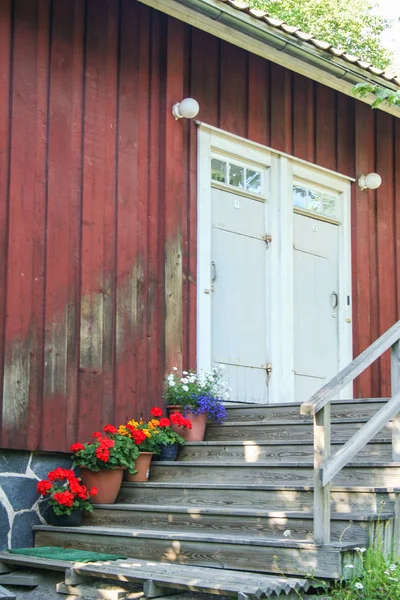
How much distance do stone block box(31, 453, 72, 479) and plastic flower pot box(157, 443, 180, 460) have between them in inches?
25.4

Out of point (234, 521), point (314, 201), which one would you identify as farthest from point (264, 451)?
point (314, 201)

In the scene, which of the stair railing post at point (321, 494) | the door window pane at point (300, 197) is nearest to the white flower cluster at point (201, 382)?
the door window pane at point (300, 197)

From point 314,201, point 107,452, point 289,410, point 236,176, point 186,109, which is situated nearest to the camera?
point 107,452

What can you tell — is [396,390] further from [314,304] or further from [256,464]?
[314,304]

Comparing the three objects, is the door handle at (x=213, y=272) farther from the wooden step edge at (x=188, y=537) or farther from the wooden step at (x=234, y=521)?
the wooden step edge at (x=188, y=537)

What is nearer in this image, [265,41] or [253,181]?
[265,41]

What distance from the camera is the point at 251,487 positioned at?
5.54 metres

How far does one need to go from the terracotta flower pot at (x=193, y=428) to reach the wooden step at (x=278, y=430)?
0.14 m

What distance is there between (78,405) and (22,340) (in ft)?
2.01

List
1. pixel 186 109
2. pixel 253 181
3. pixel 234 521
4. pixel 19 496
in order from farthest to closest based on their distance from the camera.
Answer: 1. pixel 253 181
2. pixel 186 109
3. pixel 19 496
4. pixel 234 521

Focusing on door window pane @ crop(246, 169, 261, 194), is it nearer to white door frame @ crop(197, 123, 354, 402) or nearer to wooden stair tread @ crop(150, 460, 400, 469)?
white door frame @ crop(197, 123, 354, 402)

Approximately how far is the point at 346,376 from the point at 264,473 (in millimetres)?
1093

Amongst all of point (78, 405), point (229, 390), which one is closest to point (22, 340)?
point (78, 405)

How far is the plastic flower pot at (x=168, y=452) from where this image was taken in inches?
256
